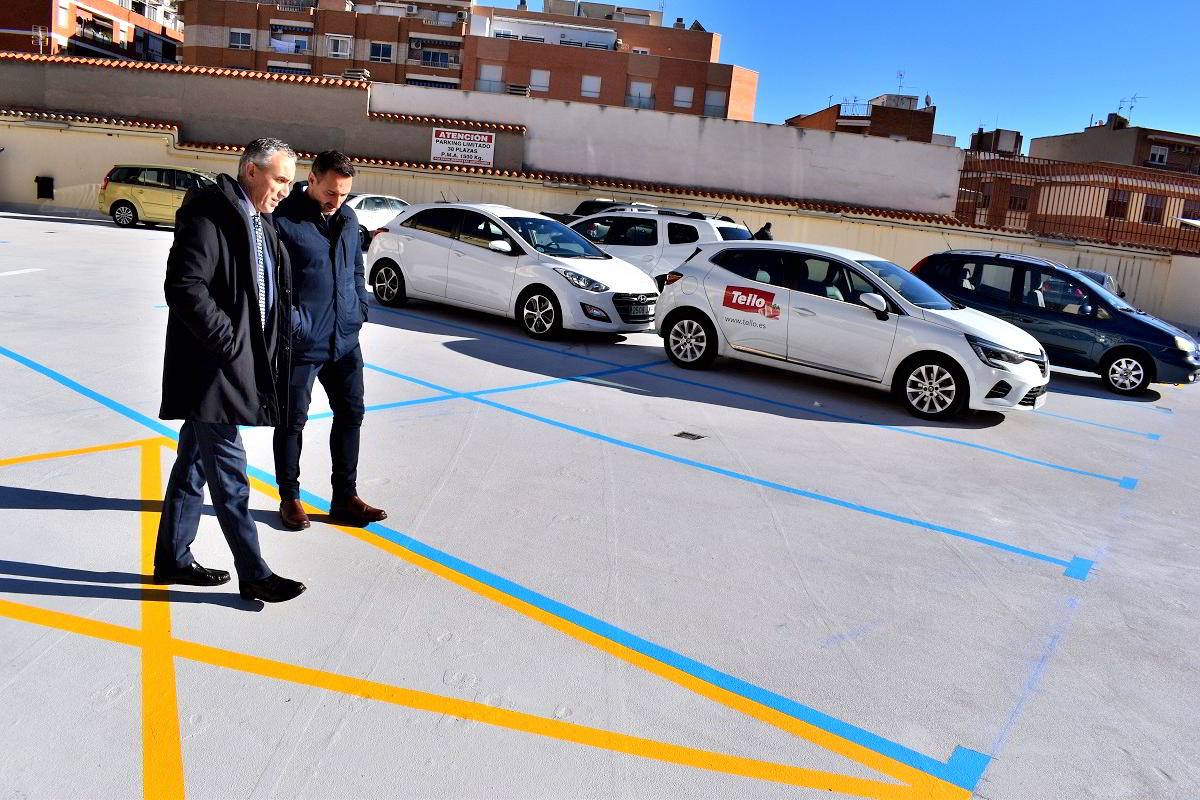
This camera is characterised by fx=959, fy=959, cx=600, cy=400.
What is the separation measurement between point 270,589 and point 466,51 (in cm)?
5797

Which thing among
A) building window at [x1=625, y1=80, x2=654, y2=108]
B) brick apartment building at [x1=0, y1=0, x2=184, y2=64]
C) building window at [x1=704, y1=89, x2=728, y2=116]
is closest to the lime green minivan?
brick apartment building at [x1=0, y1=0, x2=184, y2=64]

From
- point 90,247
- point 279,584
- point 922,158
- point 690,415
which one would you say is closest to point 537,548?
point 279,584

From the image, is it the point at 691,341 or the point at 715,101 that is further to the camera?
the point at 715,101

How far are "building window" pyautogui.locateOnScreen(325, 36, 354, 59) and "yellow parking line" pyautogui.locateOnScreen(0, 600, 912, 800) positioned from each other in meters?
63.3

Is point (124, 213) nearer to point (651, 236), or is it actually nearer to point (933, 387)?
point (651, 236)

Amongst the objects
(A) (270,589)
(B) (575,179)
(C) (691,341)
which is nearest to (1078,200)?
(B) (575,179)

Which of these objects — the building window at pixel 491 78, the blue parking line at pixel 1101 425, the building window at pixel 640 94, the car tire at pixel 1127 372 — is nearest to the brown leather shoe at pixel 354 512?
the blue parking line at pixel 1101 425

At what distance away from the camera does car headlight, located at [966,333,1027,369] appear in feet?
30.1

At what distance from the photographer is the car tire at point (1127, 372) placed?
12336 millimetres

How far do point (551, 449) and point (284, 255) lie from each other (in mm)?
3207

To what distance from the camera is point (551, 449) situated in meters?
6.99

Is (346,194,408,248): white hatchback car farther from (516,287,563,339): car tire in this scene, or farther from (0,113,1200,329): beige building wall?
(516,287,563,339): car tire

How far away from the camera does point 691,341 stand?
1091cm

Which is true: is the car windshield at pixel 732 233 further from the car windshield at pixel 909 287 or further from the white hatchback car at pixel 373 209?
the white hatchback car at pixel 373 209
